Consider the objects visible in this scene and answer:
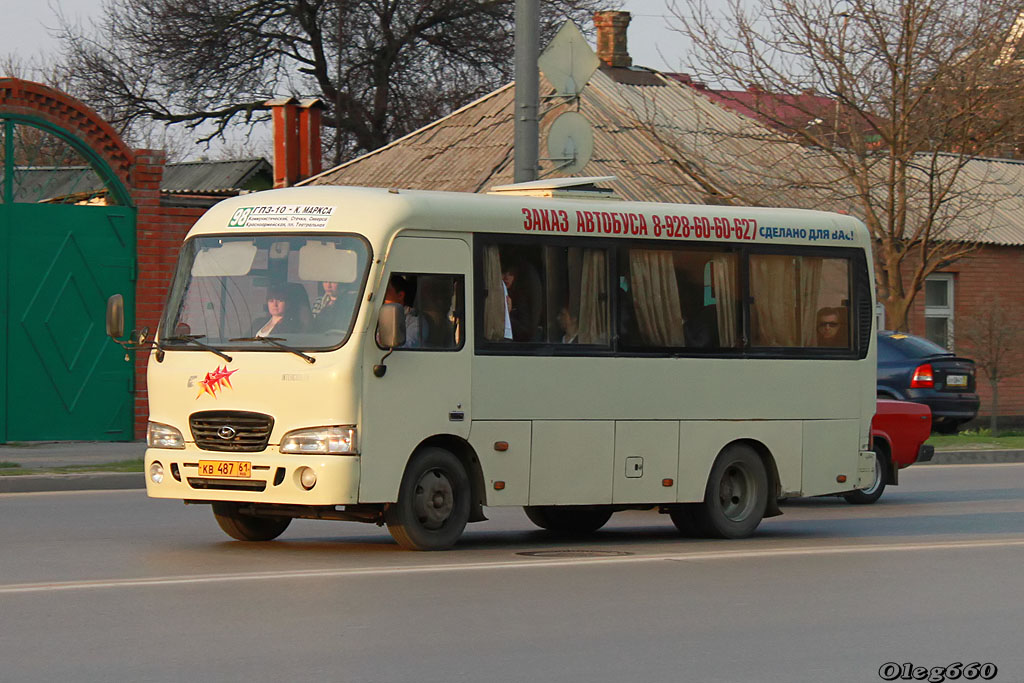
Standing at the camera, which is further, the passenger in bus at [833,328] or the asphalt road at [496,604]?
the passenger in bus at [833,328]

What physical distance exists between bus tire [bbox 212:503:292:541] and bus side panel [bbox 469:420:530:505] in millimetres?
1553

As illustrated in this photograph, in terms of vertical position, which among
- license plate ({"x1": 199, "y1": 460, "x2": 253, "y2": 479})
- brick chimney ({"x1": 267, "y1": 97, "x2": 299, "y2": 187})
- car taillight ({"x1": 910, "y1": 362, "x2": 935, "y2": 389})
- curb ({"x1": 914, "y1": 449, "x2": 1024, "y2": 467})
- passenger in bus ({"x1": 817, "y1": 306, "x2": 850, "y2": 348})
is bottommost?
curb ({"x1": 914, "y1": 449, "x2": 1024, "y2": 467})

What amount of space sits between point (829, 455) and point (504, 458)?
340cm

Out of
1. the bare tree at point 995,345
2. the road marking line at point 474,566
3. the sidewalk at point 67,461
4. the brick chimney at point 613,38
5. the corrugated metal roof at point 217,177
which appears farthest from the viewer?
the corrugated metal roof at point 217,177

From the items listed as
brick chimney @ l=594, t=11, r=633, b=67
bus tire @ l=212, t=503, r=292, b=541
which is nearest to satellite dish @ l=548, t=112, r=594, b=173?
bus tire @ l=212, t=503, r=292, b=541

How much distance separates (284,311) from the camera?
11.7 m

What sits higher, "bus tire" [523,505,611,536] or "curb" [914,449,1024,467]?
"bus tire" [523,505,611,536]

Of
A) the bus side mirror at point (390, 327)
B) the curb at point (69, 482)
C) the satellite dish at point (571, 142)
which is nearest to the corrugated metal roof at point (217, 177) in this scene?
the curb at point (69, 482)

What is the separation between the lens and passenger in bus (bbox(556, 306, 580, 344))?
1273 cm

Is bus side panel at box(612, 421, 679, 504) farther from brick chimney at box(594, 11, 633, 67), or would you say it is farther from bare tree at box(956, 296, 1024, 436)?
Result: brick chimney at box(594, 11, 633, 67)

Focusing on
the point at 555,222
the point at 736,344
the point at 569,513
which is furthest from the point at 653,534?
the point at 555,222

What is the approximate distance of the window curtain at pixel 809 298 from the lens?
562 inches

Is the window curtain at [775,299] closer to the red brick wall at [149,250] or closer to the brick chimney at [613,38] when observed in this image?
the red brick wall at [149,250]

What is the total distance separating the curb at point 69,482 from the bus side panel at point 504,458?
6707mm
